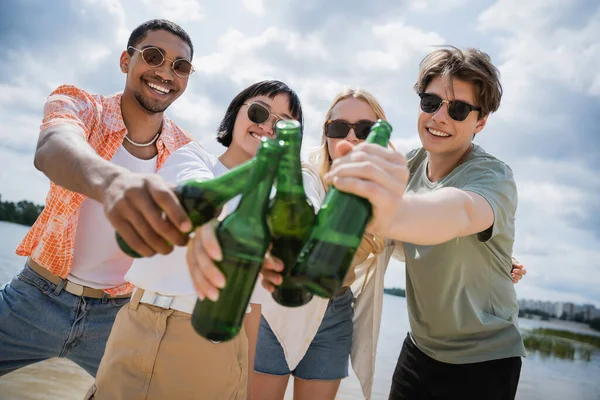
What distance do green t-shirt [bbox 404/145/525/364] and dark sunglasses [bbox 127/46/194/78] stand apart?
6.34ft

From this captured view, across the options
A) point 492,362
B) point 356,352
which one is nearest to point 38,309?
point 356,352

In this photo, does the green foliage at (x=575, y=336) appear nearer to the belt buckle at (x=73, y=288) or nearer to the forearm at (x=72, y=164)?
the belt buckle at (x=73, y=288)

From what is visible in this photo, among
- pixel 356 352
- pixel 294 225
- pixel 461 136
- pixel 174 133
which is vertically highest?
pixel 461 136

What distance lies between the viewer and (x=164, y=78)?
122 inches

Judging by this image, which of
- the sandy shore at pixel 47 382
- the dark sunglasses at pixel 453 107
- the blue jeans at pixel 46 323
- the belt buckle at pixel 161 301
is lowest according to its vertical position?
the sandy shore at pixel 47 382

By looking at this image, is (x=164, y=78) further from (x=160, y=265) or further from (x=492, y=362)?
(x=492, y=362)

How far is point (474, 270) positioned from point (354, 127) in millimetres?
1201

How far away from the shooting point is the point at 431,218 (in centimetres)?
129

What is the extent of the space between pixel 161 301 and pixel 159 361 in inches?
9.9

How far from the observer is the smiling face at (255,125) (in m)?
2.51

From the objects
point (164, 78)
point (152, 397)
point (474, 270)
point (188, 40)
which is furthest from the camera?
point (188, 40)

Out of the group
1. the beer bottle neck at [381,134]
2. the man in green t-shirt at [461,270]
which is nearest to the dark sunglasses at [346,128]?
the man in green t-shirt at [461,270]

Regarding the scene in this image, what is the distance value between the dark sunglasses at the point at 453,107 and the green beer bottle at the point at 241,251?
186 cm

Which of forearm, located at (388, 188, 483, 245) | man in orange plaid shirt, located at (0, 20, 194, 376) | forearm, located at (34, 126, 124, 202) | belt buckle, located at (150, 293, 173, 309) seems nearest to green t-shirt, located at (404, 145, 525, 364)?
forearm, located at (388, 188, 483, 245)
